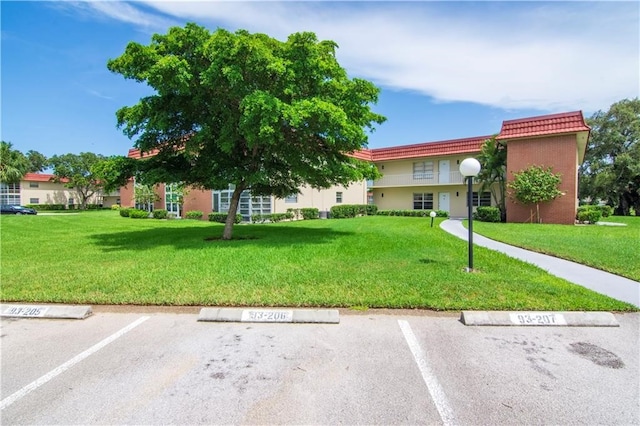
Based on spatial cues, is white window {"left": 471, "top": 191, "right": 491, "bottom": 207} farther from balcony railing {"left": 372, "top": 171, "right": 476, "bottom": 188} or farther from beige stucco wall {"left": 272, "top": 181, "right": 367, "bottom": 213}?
beige stucco wall {"left": 272, "top": 181, "right": 367, "bottom": 213}

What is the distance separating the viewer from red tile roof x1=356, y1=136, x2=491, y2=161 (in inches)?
1033

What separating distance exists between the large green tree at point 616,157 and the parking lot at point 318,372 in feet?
114

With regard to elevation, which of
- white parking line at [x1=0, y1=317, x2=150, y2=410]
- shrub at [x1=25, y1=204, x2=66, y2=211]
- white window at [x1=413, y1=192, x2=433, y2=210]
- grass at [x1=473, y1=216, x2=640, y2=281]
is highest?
white window at [x1=413, y1=192, x2=433, y2=210]

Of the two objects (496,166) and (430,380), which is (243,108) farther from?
(496,166)

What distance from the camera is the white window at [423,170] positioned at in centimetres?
2866

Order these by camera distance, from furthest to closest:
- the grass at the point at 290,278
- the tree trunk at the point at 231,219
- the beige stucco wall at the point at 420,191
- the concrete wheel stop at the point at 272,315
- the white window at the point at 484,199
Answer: the beige stucco wall at the point at 420,191 → the white window at the point at 484,199 → the tree trunk at the point at 231,219 → the grass at the point at 290,278 → the concrete wheel stop at the point at 272,315

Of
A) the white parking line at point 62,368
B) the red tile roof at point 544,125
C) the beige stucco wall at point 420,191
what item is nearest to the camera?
the white parking line at point 62,368

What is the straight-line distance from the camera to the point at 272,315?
4.84 metres

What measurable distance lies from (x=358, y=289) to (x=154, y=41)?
978cm

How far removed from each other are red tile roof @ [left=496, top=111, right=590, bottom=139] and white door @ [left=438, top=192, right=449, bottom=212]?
9.21 m

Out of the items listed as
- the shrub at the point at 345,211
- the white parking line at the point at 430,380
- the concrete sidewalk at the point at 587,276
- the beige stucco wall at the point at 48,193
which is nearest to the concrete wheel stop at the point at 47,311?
the white parking line at the point at 430,380

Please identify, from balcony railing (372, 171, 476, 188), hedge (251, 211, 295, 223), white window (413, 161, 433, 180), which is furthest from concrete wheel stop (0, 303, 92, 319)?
white window (413, 161, 433, 180)

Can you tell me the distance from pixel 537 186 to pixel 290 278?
54.9 feet

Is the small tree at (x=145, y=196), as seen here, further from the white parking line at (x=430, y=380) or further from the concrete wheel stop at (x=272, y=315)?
the white parking line at (x=430, y=380)
